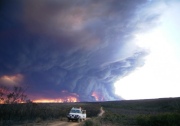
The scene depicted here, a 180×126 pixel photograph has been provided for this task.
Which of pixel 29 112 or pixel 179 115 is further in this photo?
pixel 29 112

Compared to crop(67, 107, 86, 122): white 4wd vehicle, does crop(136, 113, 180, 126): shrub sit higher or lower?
lower

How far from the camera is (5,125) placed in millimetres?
24688

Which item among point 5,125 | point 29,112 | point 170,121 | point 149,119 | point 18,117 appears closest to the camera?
point 5,125

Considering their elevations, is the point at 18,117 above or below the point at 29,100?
below

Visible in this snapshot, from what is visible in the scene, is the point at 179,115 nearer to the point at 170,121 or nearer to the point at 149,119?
the point at 170,121

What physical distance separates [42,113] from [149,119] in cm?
2068

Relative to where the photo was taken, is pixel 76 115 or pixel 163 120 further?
pixel 76 115

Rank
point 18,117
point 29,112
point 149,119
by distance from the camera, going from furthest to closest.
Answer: point 29,112 → point 18,117 → point 149,119

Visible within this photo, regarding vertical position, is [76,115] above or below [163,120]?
above

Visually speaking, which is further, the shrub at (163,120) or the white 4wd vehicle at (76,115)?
the white 4wd vehicle at (76,115)

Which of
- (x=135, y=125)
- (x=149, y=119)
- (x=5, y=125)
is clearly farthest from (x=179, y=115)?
(x=5, y=125)

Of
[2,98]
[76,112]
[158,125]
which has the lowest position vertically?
[158,125]

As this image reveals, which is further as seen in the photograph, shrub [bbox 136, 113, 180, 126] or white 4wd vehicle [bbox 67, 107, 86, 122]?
white 4wd vehicle [bbox 67, 107, 86, 122]

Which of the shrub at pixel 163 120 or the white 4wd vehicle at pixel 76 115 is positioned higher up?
the white 4wd vehicle at pixel 76 115
